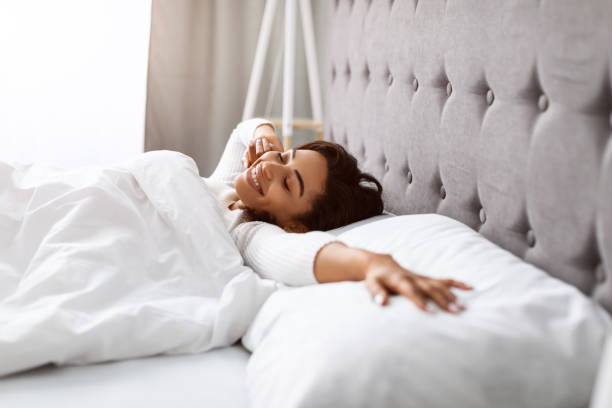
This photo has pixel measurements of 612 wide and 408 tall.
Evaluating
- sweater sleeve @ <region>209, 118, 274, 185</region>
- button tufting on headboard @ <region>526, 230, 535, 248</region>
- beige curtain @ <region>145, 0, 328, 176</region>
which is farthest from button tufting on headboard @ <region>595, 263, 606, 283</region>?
beige curtain @ <region>145, 0, 328, 176</region>

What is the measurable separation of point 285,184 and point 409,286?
0.63 metres

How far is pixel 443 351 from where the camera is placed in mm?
705

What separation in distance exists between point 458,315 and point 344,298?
0.17 m

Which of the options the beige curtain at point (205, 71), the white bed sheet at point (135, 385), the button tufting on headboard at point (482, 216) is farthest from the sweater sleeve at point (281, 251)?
the beige curtain at point (205, 71)

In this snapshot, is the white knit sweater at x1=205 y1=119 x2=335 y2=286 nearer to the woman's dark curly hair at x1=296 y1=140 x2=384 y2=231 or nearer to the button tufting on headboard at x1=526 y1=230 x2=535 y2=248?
the woman's dark curly hair at x1=296 y1=140 x2=384 y2=231

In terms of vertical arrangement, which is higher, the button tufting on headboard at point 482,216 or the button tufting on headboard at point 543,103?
the button tufting on headboard at point 543,103

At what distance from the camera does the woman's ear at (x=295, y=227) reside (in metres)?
1.39

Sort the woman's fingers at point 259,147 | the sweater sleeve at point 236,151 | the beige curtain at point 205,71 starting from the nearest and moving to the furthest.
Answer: the woman's fingers at point 259,147
the sweater sleeve at point 236,151
the beige curtain at point 205,71

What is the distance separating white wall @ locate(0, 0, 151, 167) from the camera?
8.36ft

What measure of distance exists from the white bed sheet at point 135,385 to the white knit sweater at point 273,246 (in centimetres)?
22

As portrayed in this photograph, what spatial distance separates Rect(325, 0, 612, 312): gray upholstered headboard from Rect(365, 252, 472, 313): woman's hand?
25cm

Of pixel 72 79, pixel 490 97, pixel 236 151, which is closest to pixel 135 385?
pixel 490 97

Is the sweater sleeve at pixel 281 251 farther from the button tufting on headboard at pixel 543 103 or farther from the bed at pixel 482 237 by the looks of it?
the button tufting on headboard at pixel 543 103

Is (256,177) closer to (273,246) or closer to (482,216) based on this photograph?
(273,246)
